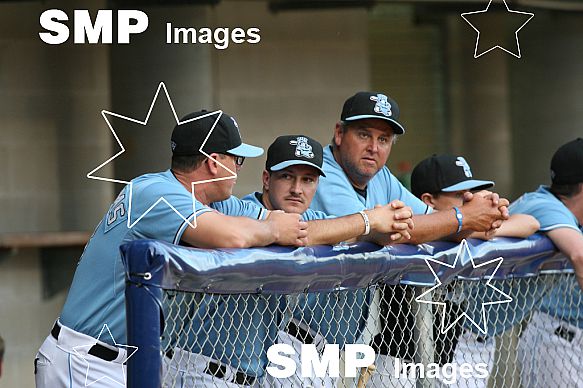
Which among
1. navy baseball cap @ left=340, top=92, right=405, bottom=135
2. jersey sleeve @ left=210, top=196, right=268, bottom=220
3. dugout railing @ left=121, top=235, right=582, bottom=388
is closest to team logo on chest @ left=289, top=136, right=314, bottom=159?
jersey sleeve @ left=210, top=196, right=268, bottom=220

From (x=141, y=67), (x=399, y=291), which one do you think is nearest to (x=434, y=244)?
(x=399, y=291)

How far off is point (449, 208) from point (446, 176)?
38cm

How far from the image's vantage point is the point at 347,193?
3.88m

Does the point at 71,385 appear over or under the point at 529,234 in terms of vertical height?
under

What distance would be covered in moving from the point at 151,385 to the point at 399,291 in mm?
1081

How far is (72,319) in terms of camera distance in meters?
3.20

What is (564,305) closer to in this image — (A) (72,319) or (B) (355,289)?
(B) (355,289)

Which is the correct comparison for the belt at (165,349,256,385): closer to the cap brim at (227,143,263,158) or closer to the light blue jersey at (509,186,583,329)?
the cap brim at (227,143,263,158)

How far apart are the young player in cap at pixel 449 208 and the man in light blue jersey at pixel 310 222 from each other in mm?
453

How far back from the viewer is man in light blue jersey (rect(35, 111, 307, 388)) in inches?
117

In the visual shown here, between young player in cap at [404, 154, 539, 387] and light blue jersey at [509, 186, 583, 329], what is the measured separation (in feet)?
0.46

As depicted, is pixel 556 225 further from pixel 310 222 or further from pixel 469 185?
pixel 310 222

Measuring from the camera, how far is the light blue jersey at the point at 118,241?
9.86 ft

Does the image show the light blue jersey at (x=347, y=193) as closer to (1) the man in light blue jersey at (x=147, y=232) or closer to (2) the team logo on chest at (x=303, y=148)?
(2) the team logo on chest at (x=303, y=148)
